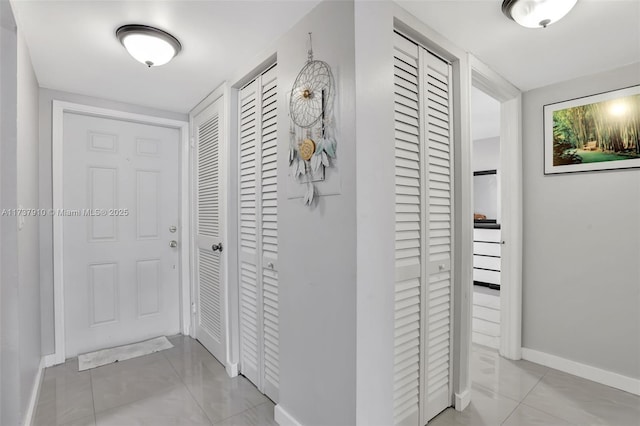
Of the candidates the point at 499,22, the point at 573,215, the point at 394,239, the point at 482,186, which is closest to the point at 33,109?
the point at 394,239

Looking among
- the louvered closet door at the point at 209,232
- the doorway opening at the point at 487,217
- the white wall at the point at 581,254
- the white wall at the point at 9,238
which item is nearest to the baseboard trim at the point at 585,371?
the white wall at the point at 581,254

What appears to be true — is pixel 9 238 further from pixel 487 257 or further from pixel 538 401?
pixel 487 257

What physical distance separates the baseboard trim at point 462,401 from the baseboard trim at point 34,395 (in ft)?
7.66

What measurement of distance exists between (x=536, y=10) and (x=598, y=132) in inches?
49.4

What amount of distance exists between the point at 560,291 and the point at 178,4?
3.04 meters

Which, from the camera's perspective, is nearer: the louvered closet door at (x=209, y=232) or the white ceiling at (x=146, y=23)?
the white ceiling at (x=146, y=23)

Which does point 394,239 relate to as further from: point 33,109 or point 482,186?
point 482,186

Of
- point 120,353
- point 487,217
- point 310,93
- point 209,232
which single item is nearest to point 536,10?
point 310,93

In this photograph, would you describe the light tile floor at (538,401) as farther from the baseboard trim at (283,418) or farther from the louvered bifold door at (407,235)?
the baseboard trim at (283,418)

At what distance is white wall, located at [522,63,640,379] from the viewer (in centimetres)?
208

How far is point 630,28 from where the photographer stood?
1.69 m

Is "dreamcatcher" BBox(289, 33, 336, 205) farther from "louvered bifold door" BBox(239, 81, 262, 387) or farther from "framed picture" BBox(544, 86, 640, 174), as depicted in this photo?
"framed picture" BBox(544, 86, 640, 174)

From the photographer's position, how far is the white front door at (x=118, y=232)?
8.43 feet

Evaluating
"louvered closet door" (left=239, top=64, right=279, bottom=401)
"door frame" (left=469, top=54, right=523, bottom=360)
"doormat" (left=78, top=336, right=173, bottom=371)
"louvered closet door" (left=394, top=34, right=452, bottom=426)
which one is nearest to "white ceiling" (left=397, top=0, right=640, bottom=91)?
"louvered closet door" (left=394, top=34, right=452, bottom=426)
